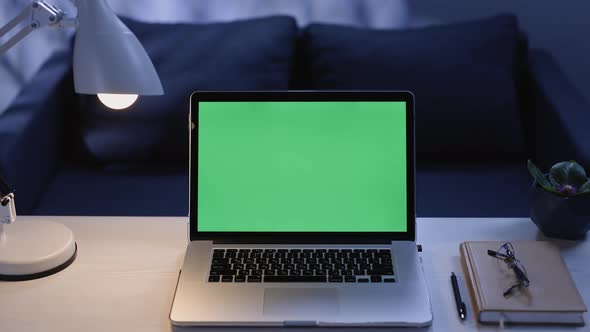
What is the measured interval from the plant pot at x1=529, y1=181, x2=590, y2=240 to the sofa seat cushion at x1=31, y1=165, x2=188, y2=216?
0.79 m

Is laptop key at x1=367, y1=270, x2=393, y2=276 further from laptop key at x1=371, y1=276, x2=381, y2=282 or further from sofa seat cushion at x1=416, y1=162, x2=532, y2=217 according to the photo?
sofa seat cushion at x1=416, y1=162, x2=532, y2=217

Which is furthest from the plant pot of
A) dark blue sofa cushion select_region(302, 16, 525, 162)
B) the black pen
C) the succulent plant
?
dark blue sofa cushion select_region(302, 16, 525, 162)

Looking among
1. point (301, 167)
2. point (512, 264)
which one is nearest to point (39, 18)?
point (301, 167)

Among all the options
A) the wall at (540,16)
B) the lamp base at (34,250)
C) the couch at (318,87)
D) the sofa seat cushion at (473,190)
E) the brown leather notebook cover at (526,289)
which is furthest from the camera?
the wall at (540,16)

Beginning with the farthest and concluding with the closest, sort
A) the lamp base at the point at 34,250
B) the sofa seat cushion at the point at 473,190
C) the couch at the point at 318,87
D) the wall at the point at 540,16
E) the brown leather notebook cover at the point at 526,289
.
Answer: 1. the wall at the point at 540,16
2. the couch at the point at 318,87
3. the sofa seat cushion at the point at 473,190
4. the lamp base at the point at 34,250
5. the brown leather notebook cover at the point at 526,289

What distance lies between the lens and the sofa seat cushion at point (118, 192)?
166 centimetres

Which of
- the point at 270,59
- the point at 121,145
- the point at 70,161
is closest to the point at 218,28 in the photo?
the point at 270,59

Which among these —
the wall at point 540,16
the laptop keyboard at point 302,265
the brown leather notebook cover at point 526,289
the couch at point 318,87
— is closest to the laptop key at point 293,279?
the laptop keyboard at point 302,265

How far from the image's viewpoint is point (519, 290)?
1.06 metres

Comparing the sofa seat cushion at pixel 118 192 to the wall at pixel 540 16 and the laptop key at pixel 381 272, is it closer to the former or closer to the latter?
the laptop key at pixel 381 272

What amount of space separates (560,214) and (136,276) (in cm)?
72

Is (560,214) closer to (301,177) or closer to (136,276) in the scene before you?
(301,177)

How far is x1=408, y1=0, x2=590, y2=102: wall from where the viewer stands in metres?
2.12

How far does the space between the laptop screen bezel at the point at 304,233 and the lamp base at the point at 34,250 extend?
21 centimetres
